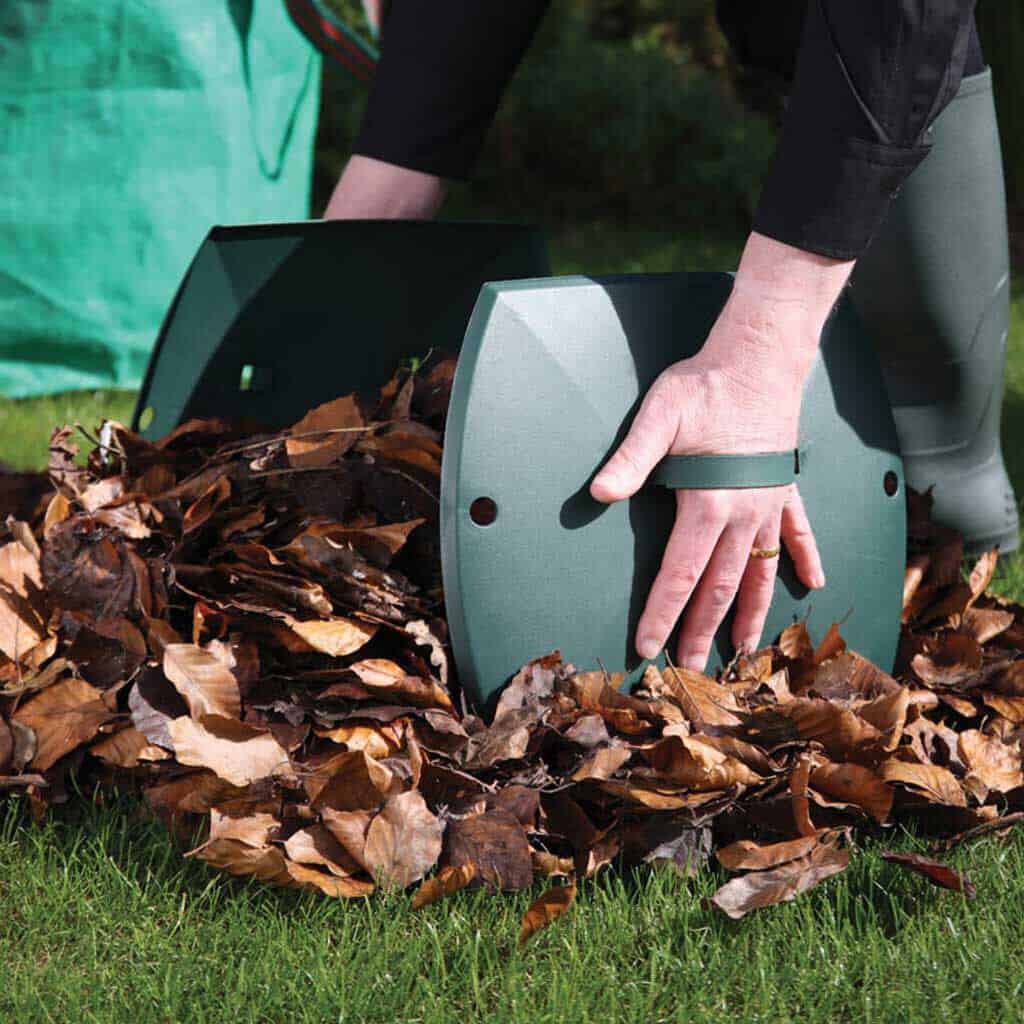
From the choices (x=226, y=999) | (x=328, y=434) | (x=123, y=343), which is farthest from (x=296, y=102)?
(x=226, y=999)

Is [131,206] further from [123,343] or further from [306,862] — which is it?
[306,862]

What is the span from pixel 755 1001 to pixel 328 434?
33.0 inches

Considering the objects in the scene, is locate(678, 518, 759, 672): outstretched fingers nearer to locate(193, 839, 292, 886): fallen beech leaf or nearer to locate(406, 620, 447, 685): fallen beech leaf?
locate(406, 620, 447, 685): fallen beech leaf

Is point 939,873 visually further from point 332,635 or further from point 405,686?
point 332,635

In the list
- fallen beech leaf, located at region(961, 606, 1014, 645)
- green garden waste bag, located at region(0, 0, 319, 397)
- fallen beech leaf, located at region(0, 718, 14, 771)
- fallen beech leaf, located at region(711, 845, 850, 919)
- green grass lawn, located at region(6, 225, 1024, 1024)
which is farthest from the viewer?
green garden waste bag, located at region(0, 0, 319, 397)

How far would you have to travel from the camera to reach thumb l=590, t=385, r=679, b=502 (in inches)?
55.7

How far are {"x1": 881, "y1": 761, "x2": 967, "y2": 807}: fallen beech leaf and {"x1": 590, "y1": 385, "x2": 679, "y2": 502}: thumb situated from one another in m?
0.39

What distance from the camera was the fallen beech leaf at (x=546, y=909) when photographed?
123cm

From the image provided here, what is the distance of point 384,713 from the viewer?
1442 mm

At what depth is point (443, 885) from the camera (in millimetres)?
1279

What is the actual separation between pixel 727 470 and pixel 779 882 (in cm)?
41

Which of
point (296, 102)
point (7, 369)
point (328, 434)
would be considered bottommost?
point (7, 369)

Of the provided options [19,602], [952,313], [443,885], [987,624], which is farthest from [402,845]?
[952,313]

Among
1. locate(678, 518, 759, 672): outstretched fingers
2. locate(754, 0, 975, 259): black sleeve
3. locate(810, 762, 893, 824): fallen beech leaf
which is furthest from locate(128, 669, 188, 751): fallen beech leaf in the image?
locate(754, 0, 975, 259): black sleeve
